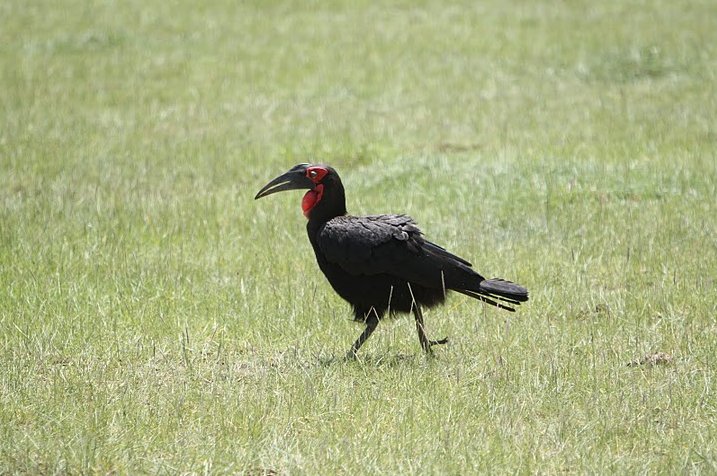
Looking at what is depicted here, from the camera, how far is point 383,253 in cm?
584

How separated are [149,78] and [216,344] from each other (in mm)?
9026

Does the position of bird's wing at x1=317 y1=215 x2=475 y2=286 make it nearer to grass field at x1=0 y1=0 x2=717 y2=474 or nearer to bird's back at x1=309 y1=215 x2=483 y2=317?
bird's back at x1=309 y1=215 x2=483 y2=317

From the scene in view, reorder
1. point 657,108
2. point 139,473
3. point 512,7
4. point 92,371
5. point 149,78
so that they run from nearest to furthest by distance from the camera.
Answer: point 139,473, point 92,371, point 657,108, point 149,78, point 512,7

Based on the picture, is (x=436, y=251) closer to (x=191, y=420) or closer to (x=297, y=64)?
(x=191, y=420)

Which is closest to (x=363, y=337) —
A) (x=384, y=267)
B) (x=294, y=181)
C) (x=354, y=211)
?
(x=384, y=267)

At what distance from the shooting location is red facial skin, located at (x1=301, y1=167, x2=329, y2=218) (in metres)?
6.14

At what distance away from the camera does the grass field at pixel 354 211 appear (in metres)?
4.80

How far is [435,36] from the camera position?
16.1 m

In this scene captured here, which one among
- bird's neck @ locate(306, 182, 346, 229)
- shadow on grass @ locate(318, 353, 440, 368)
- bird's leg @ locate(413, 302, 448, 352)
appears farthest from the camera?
bird's neck @ locate(306, 182, 346, 229)

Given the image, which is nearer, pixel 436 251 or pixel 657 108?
pixel 436 251

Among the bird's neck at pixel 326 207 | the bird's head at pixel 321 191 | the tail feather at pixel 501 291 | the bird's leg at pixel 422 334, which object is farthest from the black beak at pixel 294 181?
the tail feather at pixel 501 291

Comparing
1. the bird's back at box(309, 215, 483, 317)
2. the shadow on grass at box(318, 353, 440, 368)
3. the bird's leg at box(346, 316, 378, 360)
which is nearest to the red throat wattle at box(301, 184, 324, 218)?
the bird's back at box(309, 215, 483, 317)

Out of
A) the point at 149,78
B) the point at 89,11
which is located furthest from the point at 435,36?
the point at 89,11

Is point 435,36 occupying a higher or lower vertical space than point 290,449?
higher
